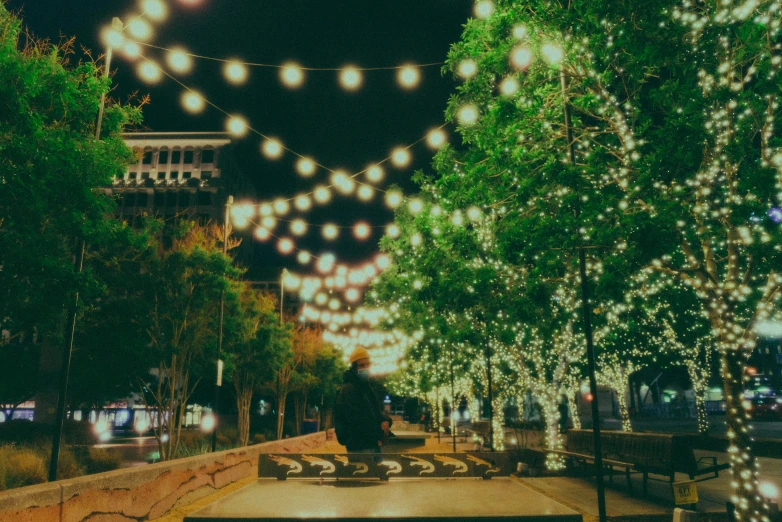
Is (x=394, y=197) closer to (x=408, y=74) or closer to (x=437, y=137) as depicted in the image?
(x=437, y=137)

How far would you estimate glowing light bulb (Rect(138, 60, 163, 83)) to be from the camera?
10.9m

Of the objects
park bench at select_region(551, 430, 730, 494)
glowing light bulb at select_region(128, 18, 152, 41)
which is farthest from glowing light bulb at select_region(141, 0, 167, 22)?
park bench at select_region(551, 430, 730, 494)

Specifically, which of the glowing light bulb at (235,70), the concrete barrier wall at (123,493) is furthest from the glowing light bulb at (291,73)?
the concrete barrier wall at (123,493)

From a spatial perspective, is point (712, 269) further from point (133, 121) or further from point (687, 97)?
point (133, 121)

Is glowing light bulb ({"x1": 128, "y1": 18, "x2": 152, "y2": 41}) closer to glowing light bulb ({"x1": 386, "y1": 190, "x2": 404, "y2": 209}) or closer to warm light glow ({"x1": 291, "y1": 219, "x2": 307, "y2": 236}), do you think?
glowing light bulb ({"x1": 386, "y1": 190, "x2": 404, "y2": 209})

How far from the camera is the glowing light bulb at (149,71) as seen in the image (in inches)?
431

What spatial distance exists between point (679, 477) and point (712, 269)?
7.19m

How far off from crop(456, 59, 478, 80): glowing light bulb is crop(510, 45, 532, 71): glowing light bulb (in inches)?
32.1

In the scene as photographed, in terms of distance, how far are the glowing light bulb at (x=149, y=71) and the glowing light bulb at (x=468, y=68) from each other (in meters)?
6.15

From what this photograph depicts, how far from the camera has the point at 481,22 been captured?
10961mm

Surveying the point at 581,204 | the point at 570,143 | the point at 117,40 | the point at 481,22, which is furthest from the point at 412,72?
the point at 117,40

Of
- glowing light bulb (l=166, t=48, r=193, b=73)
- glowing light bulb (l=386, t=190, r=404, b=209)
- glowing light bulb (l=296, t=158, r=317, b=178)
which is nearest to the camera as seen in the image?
glowing light bulb (l=166, t=48, r=193, b=73)

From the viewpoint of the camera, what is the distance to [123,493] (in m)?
7.34

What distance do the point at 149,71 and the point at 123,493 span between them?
801 centimetres
